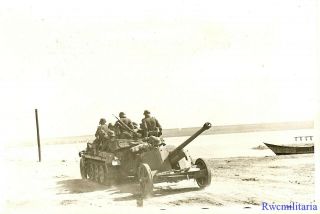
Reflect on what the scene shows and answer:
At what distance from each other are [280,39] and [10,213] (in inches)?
292

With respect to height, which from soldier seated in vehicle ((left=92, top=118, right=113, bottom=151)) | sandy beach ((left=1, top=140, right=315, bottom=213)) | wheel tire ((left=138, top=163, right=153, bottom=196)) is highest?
soldier seated in vehicle ((left=92, top=118, right=113, bottom=151))

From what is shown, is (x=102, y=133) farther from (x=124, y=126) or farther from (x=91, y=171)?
(x=91, y=171)

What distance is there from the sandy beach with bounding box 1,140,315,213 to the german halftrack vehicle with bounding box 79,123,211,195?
1.10 feet

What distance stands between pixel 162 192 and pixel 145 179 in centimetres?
76

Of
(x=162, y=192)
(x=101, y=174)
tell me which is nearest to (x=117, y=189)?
(x=101, y=174)

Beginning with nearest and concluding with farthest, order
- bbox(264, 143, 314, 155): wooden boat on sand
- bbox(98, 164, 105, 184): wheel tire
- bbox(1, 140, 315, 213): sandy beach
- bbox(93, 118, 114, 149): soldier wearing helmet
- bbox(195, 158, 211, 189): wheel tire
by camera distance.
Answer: bbox(1, 140, 315, 213): sandy beach
bbox(195, 158, 211, 189): wheel tire
bbox(98, 164, 105, 184): wheel tire
bbox(93, 118, 114, 149): soldier wearing helmet
bbox(264, 143, 314, 155): wooden boat on sand

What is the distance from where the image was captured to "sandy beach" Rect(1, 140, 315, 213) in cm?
1038

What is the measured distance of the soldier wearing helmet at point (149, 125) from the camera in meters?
12.1

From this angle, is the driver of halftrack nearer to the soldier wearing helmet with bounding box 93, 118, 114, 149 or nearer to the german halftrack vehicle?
the soldier wearing helmet with bounding box 93, 118, 114, 149

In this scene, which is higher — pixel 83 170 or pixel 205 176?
pixel 83 170

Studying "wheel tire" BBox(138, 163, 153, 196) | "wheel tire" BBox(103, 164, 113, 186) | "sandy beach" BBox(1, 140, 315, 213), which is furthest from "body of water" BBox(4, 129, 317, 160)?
"wheel tire" BBox(138, 163, 153, 196)

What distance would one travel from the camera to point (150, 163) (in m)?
11.3

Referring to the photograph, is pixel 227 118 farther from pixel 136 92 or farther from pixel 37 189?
pixel 37 189

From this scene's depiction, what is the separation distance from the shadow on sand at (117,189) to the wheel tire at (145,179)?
232mm
